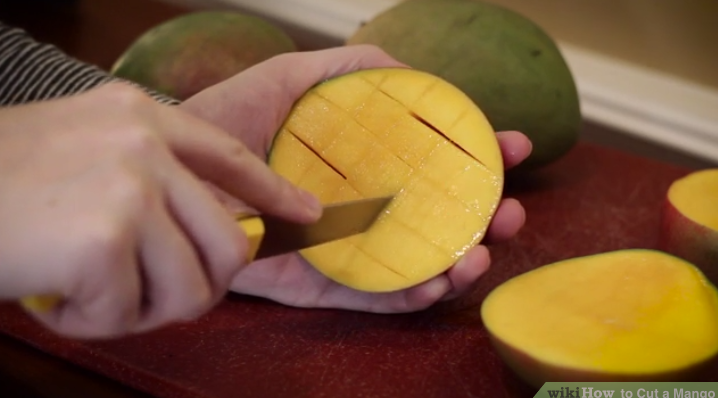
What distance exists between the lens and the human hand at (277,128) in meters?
0.56

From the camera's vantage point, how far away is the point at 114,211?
0.33 metres

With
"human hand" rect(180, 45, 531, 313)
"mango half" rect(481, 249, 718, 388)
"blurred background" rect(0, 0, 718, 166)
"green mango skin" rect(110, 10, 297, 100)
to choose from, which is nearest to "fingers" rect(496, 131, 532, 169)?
"human hand" rect(180, 45, 531, 313)

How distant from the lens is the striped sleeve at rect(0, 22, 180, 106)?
0.74 m

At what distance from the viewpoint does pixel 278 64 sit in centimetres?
63

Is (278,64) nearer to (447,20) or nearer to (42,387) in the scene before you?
(447,20)

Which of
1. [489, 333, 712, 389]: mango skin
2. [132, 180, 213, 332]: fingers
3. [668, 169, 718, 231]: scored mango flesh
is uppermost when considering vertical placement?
[132, 180, 213, 332]: fingers

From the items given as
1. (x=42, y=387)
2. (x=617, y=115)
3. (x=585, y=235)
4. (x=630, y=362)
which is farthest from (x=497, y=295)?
(x=617, y=115)

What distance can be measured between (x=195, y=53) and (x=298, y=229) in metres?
0.41

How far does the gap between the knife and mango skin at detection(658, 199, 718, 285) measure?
0.24 meters

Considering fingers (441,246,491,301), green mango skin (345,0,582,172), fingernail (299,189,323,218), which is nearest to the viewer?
fingernail (299,189,323,218)

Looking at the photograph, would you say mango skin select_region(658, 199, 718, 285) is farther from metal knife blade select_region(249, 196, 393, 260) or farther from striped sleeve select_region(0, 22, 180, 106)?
striped sleeve select_region(0, 22, 180, 106)

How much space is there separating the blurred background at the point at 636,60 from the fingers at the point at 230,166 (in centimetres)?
70

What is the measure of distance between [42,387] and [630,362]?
1.32 ft

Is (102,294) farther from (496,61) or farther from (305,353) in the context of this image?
(496,61)
